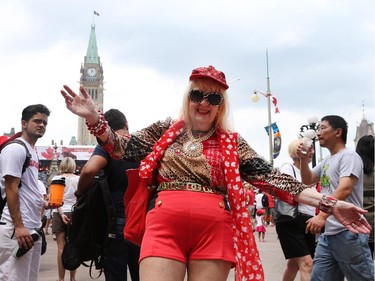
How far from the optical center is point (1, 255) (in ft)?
14.5

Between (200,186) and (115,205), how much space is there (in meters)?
1.54

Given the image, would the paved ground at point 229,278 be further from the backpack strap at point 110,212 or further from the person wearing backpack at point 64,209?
the backpack strap at point 110,212

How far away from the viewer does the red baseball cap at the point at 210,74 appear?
3180 mm

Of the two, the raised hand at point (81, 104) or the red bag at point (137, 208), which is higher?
the raised hand at point (81, 104)

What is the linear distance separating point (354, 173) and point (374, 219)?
2.52 feet

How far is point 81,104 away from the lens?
3.13m

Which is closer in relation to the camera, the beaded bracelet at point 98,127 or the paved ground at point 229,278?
the beaded bracelet at point 98,127

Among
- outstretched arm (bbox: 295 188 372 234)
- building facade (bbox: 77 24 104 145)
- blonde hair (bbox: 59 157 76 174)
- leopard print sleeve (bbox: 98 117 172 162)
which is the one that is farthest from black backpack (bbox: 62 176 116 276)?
building facade (bbox: 77 24 104 145)

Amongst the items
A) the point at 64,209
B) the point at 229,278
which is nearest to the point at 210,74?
the point at 64,209

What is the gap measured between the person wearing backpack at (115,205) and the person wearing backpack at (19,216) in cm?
55

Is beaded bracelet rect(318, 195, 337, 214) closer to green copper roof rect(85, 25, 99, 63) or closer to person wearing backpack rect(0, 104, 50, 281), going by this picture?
person wearing backpack rect(0, 104, 50, 281)

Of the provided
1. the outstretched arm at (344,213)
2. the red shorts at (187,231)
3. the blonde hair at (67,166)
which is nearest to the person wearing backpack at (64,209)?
the blonde hair at (67,166)

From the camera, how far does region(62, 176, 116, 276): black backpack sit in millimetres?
4305

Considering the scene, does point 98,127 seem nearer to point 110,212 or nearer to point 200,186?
Answer: point 200,186
